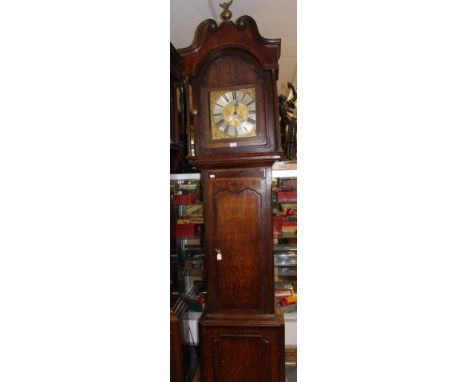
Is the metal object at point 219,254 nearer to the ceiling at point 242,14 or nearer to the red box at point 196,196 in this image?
the red box at point 196,196

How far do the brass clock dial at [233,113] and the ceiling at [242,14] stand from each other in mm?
654

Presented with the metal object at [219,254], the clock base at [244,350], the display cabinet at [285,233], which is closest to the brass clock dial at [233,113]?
the display cabinet at [285,233]

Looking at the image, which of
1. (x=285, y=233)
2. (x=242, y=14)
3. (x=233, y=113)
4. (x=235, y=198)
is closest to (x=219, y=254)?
(x=235, y=198)

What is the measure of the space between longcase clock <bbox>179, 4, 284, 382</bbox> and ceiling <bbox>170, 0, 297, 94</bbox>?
1.45 ft

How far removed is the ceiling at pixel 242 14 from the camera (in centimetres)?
134

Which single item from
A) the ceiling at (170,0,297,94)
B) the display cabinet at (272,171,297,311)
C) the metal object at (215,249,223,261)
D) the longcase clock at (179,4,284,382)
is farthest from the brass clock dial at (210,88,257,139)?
the ceiling at (170,0,297,94)

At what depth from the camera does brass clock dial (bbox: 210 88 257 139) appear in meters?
1.07

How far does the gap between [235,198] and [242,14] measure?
3.72 feet

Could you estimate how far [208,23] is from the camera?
1.03m

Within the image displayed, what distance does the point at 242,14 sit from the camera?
145 centimetres
